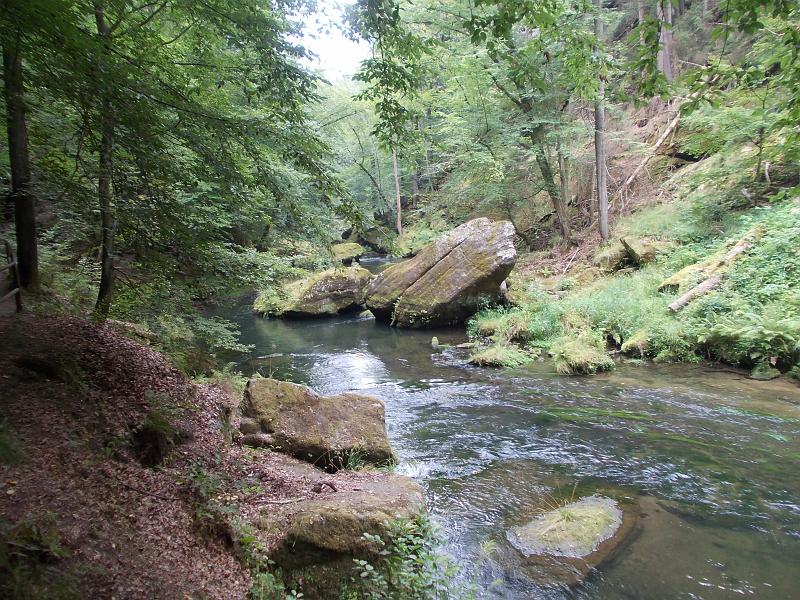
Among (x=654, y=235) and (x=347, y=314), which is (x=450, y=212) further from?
(x=654, y=235)

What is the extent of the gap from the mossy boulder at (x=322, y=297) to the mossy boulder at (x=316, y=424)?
10851mm

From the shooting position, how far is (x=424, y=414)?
7.71 m

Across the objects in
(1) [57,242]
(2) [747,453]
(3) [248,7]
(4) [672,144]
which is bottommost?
(2) [747,453]

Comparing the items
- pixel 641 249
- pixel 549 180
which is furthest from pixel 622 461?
pixel 549 180

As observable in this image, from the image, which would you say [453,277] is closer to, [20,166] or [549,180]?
[549,180]

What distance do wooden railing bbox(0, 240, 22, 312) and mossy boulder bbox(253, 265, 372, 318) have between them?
11180mm

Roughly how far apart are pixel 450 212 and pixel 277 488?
19.8m

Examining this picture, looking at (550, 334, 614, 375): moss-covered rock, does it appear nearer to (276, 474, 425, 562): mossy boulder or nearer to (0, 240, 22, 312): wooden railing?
(276, 474, 425, 562): mossy boulder

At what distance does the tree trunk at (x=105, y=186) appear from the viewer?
3302 millimetres

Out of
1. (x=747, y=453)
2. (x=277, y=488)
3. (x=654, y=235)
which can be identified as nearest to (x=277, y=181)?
(x=277, y=488)

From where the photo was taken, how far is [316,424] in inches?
227

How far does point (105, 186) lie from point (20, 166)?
810mm

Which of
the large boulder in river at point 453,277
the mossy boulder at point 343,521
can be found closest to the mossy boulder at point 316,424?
the mossy boulder at point 343,521

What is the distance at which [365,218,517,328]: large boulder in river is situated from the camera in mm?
13320
